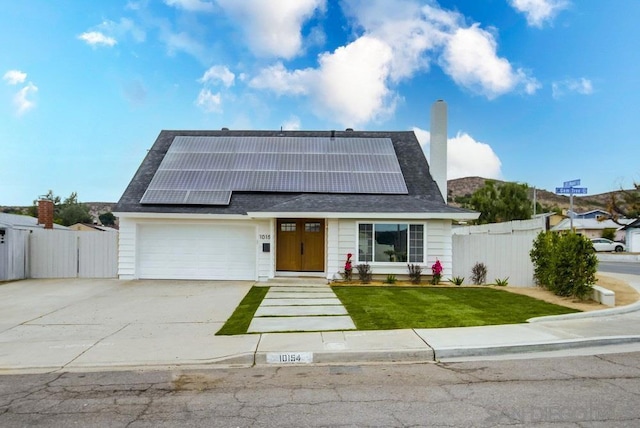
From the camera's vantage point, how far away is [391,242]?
50.9ft

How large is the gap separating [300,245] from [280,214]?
1910 mm

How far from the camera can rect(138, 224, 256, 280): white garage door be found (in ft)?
54.4

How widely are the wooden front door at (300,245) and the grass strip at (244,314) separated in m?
2.78

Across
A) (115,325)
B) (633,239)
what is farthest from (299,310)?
(633,239)

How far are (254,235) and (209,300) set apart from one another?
16.5ft

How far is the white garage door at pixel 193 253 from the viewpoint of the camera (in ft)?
54.4

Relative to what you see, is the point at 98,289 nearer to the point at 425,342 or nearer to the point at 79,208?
the point at 425,342

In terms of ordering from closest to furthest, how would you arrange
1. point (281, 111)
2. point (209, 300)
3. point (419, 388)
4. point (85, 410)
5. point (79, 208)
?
1. point (85, 410)
2. point (419, 388)
3. point (209, 300)
4. point (281, 111)
5. point (79, 208)

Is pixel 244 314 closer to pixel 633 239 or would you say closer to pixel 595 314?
pixel 595 314

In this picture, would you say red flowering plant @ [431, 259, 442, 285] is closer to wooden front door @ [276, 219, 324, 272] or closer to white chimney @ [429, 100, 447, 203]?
wooden front door @ [276, 219, 324, 272]

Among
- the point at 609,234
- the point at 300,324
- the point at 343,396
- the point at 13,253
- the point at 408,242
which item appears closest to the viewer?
the point at 343,396

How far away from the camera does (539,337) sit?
7.54m

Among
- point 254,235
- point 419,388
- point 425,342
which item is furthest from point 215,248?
point 419,388

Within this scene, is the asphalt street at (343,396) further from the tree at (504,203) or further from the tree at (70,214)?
the tree at (70,214)
